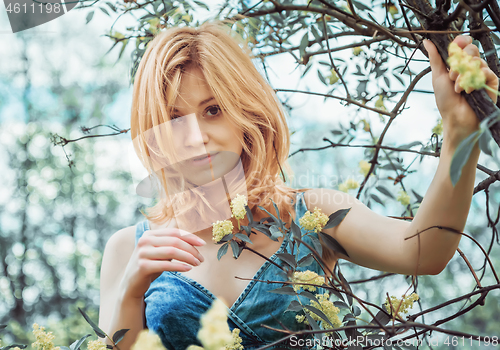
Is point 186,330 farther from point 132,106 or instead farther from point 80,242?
point 80,242

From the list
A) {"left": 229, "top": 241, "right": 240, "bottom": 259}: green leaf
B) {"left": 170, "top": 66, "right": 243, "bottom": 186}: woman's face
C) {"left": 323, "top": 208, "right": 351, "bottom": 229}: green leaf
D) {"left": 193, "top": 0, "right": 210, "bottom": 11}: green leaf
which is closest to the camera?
{"left": 229, "top": 241, "right": 240, "bottom": 259}: green leaf

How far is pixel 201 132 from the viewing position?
2.47 ft

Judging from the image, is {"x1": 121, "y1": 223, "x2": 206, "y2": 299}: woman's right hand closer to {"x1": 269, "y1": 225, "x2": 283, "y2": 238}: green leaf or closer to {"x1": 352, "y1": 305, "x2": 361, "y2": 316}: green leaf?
{"x1": 269, "y1": 225, "x2": 283, "y2": 238}: green leaf

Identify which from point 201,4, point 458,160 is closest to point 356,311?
point 458,160

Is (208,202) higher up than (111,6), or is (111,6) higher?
(111,6)

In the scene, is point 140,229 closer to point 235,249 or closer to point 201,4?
point 235,249

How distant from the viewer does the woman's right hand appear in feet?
1.88

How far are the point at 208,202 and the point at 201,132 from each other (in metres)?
0.19

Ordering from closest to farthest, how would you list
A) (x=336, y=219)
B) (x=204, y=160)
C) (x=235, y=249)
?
(x=235, y=249) → (x=336, y=219) → (x=204, y=160)

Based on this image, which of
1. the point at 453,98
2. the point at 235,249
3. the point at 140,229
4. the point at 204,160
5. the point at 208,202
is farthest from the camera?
the point at 140,229

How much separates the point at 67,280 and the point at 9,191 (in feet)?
4.18

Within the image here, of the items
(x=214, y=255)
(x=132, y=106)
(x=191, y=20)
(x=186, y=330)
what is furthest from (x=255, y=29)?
(x=186, y=330)

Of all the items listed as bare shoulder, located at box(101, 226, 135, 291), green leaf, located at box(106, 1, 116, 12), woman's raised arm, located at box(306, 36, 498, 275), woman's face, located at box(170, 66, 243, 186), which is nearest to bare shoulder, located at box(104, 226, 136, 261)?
bare shoulder, located at box(101, 226, 135, 291)

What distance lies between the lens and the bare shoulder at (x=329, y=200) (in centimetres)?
78
